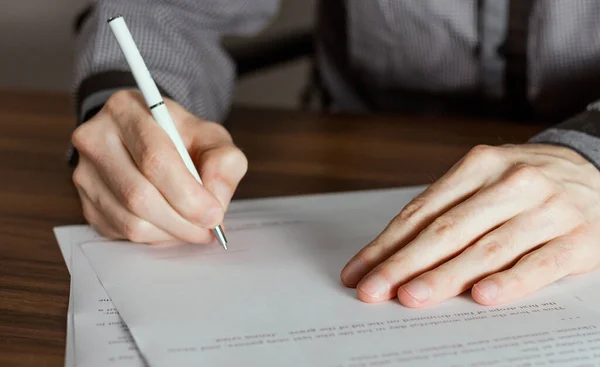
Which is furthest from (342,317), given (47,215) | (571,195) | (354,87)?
(354,87)

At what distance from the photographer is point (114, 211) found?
1.92 feet

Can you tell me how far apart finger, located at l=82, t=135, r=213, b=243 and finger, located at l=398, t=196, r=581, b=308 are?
17 cm

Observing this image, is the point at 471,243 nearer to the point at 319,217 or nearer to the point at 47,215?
the point at 319,217

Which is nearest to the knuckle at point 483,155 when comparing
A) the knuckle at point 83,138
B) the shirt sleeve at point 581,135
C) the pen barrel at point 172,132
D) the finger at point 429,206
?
the finger at point 429,206

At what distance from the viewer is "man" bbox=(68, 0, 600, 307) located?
50 cm

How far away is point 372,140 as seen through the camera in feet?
2.82

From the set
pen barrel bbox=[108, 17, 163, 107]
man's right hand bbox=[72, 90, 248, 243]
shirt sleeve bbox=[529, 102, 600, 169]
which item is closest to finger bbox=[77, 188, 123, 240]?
man's right hand bbox=[72, 90, 248, 243]

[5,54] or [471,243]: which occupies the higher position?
[471,243]

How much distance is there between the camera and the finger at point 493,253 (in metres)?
0.48

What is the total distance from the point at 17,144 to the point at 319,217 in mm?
403

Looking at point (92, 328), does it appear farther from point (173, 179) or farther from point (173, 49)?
point (173, 49)

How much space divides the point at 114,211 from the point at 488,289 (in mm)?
292

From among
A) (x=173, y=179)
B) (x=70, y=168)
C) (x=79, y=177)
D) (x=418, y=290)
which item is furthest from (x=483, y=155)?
(x=70, y=168)

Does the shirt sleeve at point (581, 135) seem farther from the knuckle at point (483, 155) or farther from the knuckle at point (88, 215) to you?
the knuckle at point (88, 215)
